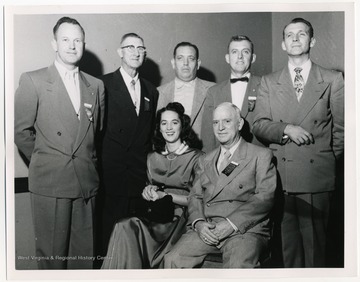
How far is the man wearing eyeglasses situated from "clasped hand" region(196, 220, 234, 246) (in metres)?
0.35

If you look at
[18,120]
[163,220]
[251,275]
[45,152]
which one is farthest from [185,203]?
[18,120]

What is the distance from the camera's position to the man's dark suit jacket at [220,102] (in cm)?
228

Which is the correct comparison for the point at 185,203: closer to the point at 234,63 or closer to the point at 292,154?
the point at 292,154

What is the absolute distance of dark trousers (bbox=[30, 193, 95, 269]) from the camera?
2244mm

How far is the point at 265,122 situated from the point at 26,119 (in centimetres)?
112

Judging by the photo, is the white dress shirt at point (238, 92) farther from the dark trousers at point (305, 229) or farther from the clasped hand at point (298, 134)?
the dark trousers at point (305, 229)

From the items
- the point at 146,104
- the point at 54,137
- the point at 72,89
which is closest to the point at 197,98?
the point at 146,104

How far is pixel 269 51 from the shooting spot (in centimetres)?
229

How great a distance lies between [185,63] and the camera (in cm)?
229

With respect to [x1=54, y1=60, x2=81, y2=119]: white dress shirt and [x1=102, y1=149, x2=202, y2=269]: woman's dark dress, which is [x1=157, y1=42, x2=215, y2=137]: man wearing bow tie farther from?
[x1=54, y1=60, x2=81, y2=119]: white dress shirt

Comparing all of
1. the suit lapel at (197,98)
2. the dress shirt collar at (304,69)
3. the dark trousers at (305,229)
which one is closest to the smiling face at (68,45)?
the suit lapel at (197,98)

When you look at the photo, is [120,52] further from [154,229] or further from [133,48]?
[154,229]

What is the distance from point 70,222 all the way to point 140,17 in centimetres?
102

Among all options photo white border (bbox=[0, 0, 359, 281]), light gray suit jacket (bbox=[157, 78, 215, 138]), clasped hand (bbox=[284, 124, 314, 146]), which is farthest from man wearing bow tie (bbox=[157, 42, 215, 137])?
clasped hand (bbox=[284, 124, 314, 146])
